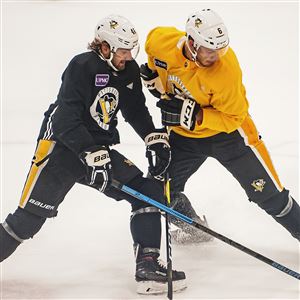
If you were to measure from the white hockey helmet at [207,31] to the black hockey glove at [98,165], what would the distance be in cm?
58

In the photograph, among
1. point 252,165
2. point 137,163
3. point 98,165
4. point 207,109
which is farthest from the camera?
point 137,163

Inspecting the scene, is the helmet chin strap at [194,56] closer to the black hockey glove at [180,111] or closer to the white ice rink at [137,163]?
the black hockey glove at [180,111]

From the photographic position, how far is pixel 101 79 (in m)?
2.98

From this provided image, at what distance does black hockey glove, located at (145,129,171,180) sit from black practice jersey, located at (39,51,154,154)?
0.53 feet

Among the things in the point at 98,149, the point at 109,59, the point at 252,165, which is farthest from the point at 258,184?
the point at 109,59

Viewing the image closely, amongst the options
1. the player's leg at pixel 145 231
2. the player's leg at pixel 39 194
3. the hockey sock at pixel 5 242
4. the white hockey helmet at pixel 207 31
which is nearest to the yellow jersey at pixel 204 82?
the white hockey helmet at pixel 207 31

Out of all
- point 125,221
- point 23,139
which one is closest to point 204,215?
point 125,221

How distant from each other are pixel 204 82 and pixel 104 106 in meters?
0.43

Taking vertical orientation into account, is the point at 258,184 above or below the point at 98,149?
below

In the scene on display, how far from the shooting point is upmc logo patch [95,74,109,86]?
297 cm

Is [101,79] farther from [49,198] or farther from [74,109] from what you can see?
[49,198]

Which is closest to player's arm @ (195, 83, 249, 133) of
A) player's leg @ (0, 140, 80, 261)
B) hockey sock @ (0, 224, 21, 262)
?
player's leg @ (0, 140, 80, 261)

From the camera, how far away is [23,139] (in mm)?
4832

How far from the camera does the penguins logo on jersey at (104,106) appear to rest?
119 inches
